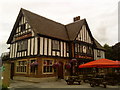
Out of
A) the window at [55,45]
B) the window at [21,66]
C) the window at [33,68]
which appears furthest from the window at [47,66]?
the window at [21,66]

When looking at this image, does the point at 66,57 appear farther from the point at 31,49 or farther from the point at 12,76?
the point at 12,76

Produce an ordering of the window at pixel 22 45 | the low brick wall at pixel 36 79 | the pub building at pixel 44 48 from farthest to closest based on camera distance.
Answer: the window at pixel 22 45
the pub building at pixel 44 48
the low brick wall at pixel 36 79

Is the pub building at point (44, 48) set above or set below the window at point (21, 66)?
above

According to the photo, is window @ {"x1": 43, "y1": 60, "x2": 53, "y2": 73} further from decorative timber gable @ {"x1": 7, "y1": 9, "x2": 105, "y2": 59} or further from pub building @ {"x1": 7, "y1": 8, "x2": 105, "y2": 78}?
decorative timber gable @ {"x1": 7, "y1": 9, "x2": 105, "y2": 59}

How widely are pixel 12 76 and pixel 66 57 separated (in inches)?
316

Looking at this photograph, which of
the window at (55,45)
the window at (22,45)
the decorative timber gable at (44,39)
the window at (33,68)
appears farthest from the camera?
the window at (22,45)

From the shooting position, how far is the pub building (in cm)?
1500

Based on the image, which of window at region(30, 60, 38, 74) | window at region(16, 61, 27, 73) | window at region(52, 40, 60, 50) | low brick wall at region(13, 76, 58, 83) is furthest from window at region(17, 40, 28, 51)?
low brick wall at region(13, 76, 58, 83)

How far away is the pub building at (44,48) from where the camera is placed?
15.0 metres

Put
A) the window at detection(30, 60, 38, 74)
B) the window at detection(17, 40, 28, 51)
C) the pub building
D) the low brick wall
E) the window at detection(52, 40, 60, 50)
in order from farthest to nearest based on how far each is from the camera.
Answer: the window at detection(17, 40, 28, 51)
the window at detection(52, 40, 60, 50)
the pub building
the window at detection(30, 60, 38, 74)
the low brick wall

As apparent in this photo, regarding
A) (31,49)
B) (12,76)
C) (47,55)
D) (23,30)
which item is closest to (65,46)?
(47,55)

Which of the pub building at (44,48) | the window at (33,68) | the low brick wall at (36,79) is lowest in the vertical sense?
the low brick wall at (36,79)

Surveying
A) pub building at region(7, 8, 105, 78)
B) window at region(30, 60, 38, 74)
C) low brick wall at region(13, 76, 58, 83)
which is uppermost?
pub building at region(7, 8, 105, 78)

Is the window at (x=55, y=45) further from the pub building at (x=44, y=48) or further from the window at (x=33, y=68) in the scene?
the window at (x=33, y=68)
